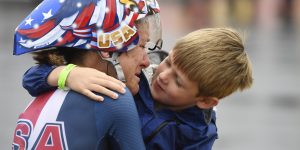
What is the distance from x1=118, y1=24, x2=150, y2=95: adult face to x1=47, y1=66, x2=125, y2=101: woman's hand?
0.50 ft

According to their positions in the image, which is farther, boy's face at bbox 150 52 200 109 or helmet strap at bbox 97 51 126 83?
boy's face at bbox 150 52 200 109

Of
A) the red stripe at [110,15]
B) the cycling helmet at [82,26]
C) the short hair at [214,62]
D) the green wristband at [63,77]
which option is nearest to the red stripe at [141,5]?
the cycling helmet at [82,26]

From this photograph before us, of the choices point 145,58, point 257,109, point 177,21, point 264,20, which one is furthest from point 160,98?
point 264,20

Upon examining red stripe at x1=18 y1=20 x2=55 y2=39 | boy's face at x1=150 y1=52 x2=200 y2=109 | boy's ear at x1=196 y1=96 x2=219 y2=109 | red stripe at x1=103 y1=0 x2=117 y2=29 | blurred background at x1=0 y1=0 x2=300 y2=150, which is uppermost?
red stripe at x1=103 y1=0 x2=117 y2=29

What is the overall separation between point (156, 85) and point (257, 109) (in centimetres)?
689

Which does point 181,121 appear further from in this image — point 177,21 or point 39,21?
point 177,21

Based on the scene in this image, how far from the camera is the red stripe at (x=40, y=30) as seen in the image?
9.16ft

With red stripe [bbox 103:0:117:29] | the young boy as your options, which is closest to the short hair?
the young boy

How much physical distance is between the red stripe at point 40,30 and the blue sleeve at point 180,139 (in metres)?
0.57

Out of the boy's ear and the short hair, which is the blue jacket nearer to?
the boy's ear

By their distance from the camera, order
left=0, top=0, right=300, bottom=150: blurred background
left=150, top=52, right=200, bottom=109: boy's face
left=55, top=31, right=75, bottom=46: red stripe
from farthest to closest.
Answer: left=0, top=0, right=300, bottom=150: blurred background
left=150, top=52, right=200, bottom=109: boy's face
left=55, top=31, right=75, bottom=46: red stripe

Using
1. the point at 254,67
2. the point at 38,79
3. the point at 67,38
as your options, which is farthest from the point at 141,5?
the point at 254,67

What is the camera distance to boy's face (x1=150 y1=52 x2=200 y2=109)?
9.96ft

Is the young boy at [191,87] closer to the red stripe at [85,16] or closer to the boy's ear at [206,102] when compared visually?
the boy's ear at [206,102]
